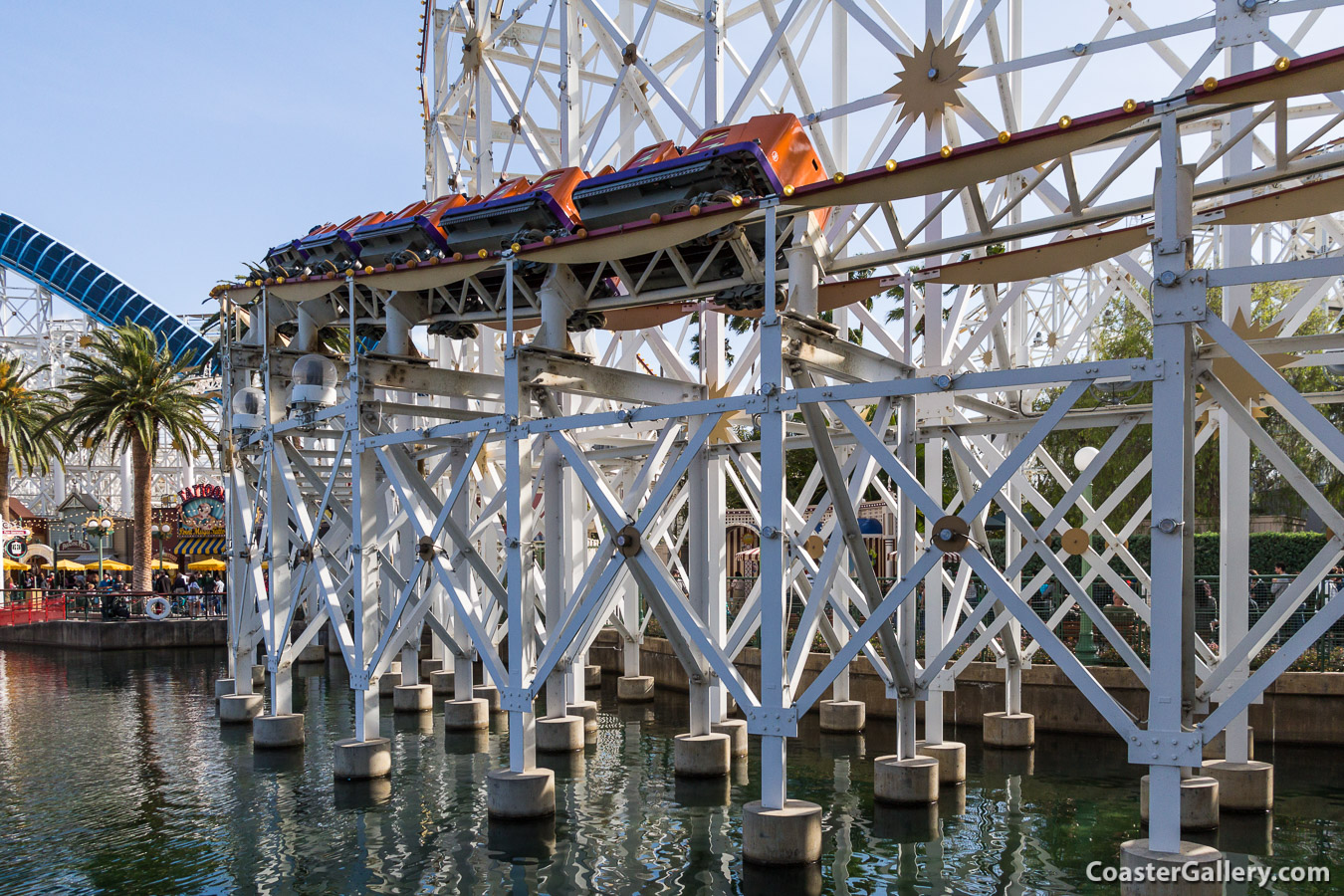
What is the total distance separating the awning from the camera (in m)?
59.4

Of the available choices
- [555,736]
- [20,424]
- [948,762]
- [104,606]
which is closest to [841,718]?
[948,762]

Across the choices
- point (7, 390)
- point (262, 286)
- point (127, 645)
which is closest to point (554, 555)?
point (262, 286)

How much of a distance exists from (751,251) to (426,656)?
21.7 meters

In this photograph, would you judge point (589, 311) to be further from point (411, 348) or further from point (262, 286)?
point (262, 286)

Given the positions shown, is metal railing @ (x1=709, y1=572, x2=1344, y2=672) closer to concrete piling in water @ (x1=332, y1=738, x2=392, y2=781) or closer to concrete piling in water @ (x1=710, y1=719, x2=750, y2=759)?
concrete piling in water @ (x1=710, y1=719, x2=750, y2=759)

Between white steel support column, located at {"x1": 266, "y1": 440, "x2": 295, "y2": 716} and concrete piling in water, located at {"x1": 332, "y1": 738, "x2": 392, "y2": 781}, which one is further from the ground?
white steel support column, located at {"x1": 266, "y1": 440, "x2": 295, "y2": 716}

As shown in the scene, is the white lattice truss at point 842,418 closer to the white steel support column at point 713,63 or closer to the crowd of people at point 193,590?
the white steel support column at point 713,63

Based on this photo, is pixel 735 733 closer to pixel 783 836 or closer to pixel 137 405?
pixel 783 836

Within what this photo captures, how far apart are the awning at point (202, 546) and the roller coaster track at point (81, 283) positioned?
13.3 m

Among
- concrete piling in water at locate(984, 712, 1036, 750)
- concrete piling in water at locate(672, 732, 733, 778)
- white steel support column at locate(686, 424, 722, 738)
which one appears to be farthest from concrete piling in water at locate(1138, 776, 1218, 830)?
white steel support column at locate(686, 424, 722, 738)

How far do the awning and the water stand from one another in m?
→ 39.1

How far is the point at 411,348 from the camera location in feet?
58.2

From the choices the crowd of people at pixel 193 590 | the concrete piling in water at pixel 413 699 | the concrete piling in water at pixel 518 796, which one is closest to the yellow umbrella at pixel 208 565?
the crowd of people at pixel 193 590

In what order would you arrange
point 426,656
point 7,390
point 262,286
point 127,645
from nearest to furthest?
1. point 262,286
2. point 426,656
3. point 127,645
4. point 7,390
